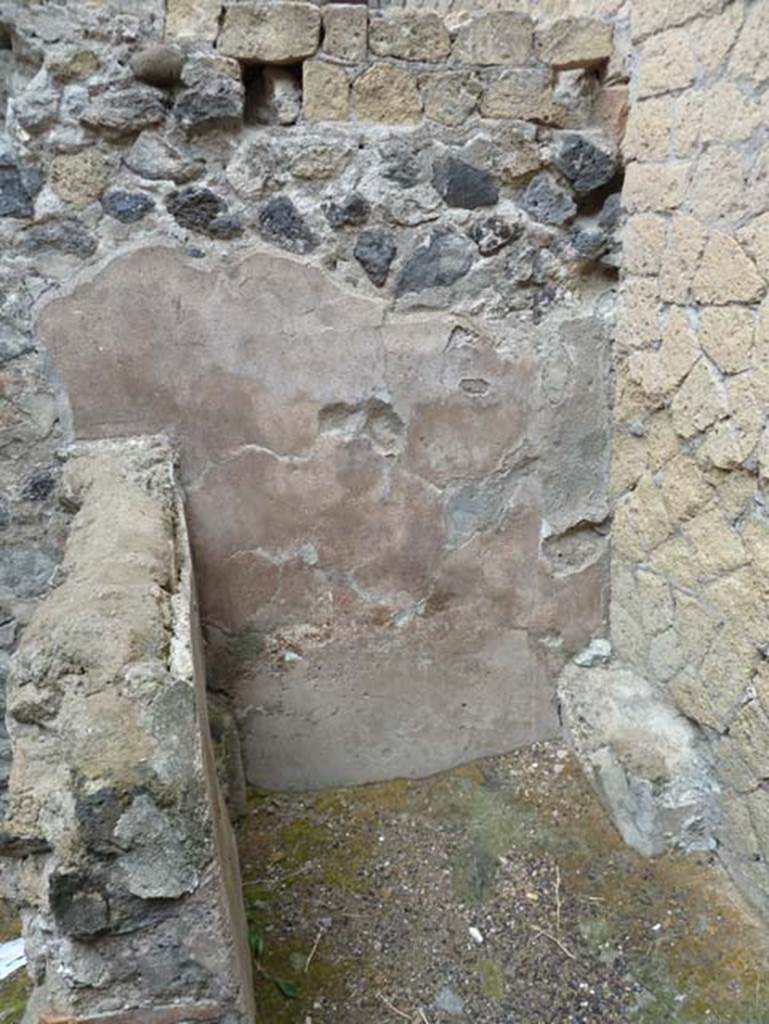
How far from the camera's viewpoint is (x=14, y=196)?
203 cm

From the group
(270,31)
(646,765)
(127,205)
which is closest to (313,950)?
(646,765)

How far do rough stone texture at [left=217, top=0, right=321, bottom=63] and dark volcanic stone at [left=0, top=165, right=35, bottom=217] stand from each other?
0.57 metres

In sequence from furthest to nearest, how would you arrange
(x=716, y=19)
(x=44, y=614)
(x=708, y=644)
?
(x=708, y=644) → (x=716, y=19) → (x=44, y=614)

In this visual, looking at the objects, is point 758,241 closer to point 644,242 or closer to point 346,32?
point 644,242

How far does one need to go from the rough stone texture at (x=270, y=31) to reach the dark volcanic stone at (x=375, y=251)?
441 mm

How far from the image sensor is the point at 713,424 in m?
1.95

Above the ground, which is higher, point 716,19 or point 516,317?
point 716,19

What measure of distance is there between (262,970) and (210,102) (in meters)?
2.02

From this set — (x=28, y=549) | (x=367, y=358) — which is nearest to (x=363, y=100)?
(x=367, y=358)

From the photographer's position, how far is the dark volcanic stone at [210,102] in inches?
78.7

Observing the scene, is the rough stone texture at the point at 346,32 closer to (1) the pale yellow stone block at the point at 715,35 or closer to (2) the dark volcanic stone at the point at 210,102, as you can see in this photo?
(2) the dark volcanic stone at the point at 210,102

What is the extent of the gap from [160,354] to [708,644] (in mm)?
1549

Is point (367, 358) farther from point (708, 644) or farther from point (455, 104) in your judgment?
point (708, 644)

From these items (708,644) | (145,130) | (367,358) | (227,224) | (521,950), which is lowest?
(521,950)
